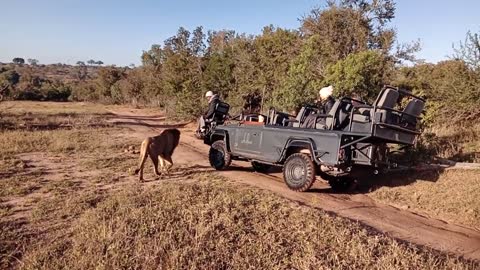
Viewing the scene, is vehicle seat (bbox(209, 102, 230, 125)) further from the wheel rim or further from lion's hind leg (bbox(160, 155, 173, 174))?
the wheel rim

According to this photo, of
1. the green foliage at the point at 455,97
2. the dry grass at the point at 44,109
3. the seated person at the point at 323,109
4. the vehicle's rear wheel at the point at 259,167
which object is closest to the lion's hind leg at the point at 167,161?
the vehicle's rear wheel at the point at 259,167

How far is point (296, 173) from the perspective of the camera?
8703 mm

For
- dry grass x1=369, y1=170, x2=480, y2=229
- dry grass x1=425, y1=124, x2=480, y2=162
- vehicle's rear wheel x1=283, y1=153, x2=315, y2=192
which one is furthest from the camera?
dry grass x1=425, y1=124, x2=480, y2=162

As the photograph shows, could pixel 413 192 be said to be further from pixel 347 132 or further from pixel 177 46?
pixel 177 46

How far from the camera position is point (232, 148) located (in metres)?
10.4

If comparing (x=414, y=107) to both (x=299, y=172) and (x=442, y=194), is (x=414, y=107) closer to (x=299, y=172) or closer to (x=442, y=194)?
(x=442, y=194)

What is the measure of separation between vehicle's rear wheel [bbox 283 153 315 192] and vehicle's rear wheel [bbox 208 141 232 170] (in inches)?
84.2

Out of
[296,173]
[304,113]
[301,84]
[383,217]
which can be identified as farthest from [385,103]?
[301,84]

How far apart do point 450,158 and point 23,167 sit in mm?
10190

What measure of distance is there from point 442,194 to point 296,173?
9.15ft

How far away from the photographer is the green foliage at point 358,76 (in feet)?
49.2

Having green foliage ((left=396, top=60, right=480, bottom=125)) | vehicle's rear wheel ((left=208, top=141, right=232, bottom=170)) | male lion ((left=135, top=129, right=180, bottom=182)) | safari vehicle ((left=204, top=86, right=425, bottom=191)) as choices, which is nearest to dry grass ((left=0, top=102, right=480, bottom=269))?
male lion ((left=135, top=129, right=180, bottom=182))

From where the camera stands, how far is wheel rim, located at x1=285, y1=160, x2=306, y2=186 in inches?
336

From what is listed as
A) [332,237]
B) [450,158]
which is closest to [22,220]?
[332,237]
